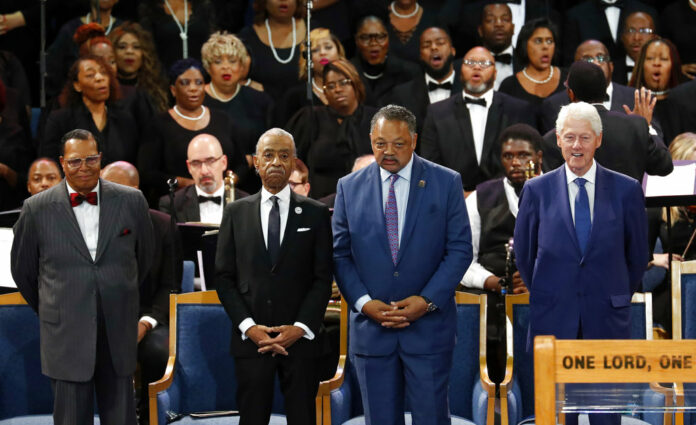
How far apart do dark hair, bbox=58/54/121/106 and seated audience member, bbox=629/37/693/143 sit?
3.56 metres

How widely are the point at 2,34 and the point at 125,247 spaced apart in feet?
14.9

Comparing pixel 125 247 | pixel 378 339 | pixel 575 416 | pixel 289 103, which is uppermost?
pixel 289 103

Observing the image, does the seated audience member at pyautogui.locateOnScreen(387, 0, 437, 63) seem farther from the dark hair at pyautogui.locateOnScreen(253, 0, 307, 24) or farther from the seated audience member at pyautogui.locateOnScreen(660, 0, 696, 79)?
the seated audience member at pyautogui.locateOnScreen(660, 0, 696, 79)

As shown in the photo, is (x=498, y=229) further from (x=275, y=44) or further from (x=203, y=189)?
(x=275, y=44)

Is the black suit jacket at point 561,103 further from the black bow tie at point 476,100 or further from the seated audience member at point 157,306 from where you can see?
the seated audience member at point 157,306

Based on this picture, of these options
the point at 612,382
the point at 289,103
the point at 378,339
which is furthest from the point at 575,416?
the point at 289,103

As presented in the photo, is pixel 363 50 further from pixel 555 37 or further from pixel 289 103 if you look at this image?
pixel 555 37

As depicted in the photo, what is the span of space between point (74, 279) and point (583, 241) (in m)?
2.00

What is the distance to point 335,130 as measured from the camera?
6.98 metres

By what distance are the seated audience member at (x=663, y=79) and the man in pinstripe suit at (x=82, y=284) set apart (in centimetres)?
430

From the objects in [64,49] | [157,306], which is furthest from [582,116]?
[64,49]

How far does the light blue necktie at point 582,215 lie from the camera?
13.2ft

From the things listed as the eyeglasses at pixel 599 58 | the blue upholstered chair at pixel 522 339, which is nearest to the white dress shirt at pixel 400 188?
the blue upholstered chair at pixel 522 339

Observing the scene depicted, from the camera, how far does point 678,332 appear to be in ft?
14.7
